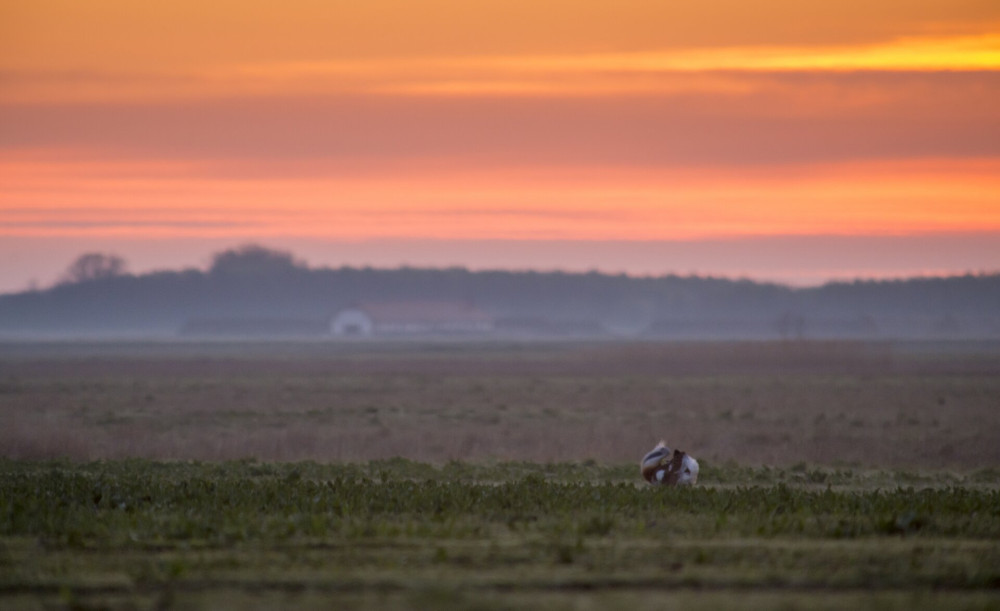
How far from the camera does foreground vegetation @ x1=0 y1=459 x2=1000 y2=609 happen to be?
981 centimetres

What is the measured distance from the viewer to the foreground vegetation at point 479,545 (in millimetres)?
9812

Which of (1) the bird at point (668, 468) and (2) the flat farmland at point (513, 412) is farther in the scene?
(2) the flat farmland at point (513, 412)

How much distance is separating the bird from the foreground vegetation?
57.5 inches

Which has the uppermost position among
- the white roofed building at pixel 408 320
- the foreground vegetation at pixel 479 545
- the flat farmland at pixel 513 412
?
the white roofed building at pixel 408 320

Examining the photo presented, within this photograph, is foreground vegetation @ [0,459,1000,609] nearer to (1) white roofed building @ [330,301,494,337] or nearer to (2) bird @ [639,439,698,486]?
(2) bird @ [639,439,698,486]

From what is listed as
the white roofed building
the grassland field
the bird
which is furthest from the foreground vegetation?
the white roofed building

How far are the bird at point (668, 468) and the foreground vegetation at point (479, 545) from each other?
1.46 metres

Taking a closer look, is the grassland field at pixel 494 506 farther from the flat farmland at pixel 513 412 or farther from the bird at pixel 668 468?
the bird at pixel 668 468

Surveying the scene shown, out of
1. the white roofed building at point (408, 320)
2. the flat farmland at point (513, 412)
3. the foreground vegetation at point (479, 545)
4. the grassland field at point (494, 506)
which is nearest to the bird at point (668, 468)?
the grassland field at point (494, 506)

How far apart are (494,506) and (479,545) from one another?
2676 millimetres

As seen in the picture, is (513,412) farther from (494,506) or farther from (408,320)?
(408,320)

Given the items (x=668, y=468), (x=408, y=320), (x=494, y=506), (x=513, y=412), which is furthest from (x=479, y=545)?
(x=408, y=320)

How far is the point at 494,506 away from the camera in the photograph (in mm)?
14516

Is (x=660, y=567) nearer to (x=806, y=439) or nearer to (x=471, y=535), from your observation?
(x=471, y=535)
